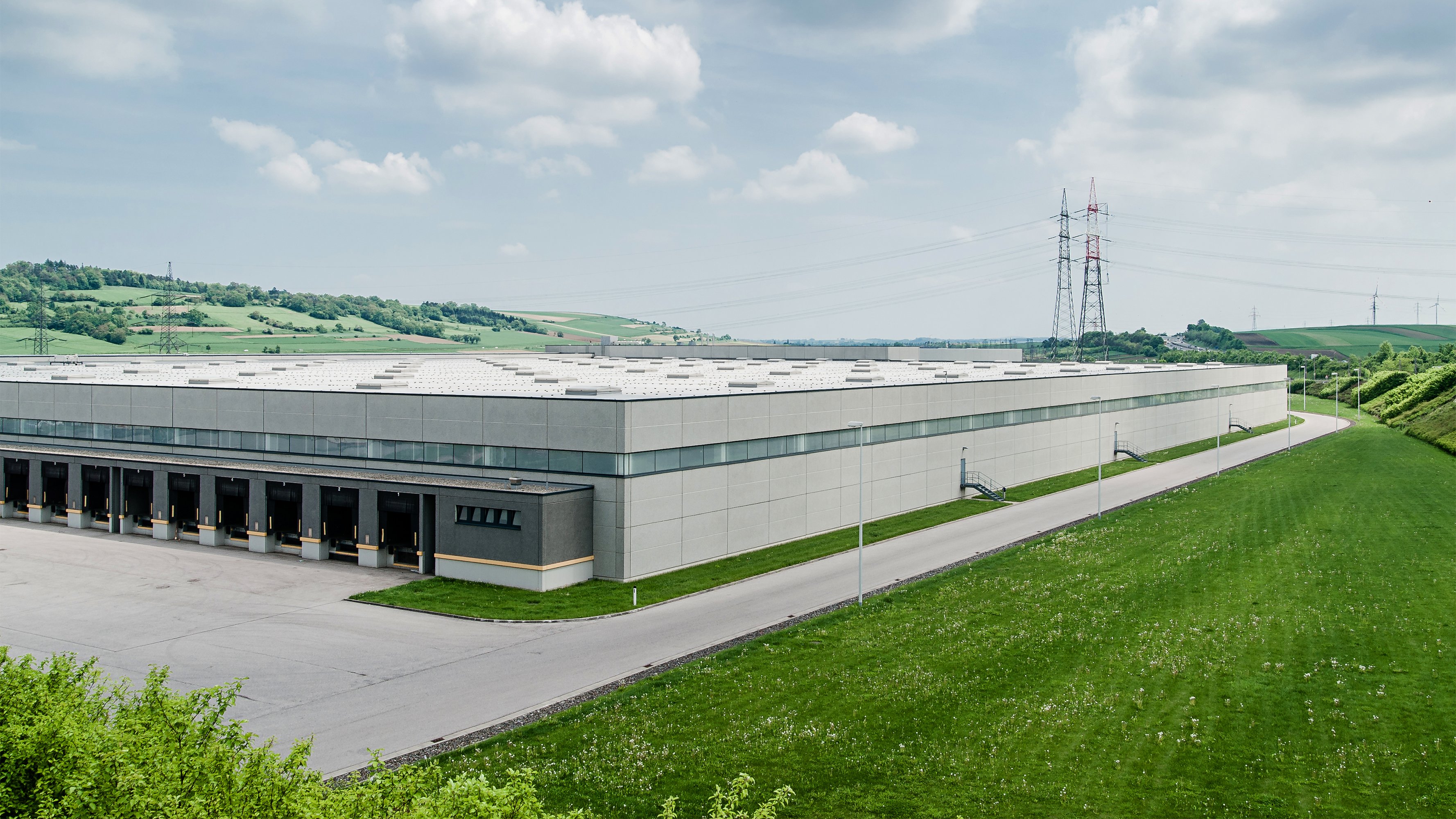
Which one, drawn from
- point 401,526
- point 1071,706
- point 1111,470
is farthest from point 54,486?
point 1111,470

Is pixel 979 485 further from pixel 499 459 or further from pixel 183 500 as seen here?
pixel 183 500

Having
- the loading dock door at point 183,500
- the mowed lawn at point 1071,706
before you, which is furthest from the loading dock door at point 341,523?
the mowed lawn at point 1071,706

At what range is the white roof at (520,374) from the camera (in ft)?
169

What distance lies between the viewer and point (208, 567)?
1651 inches

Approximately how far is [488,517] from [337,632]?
784 centimetres

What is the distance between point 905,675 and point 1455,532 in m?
35.1

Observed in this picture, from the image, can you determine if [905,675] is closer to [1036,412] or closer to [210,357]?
[1036,412]

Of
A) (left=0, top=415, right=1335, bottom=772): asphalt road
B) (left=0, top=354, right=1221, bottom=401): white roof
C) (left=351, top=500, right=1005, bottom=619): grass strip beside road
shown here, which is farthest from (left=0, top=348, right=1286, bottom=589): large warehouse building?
(left=0, top=415, right=1335, bottom=772): asphalt road

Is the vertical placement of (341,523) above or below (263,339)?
below

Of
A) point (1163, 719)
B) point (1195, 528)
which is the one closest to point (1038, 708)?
point (1163, 719)

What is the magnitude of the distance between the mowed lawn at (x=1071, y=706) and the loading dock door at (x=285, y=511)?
77.6 feet

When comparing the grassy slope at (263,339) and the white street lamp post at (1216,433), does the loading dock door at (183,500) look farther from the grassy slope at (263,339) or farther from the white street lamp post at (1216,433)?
the grassy slope at (263,339)

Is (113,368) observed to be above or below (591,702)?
above

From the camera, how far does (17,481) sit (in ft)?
173
